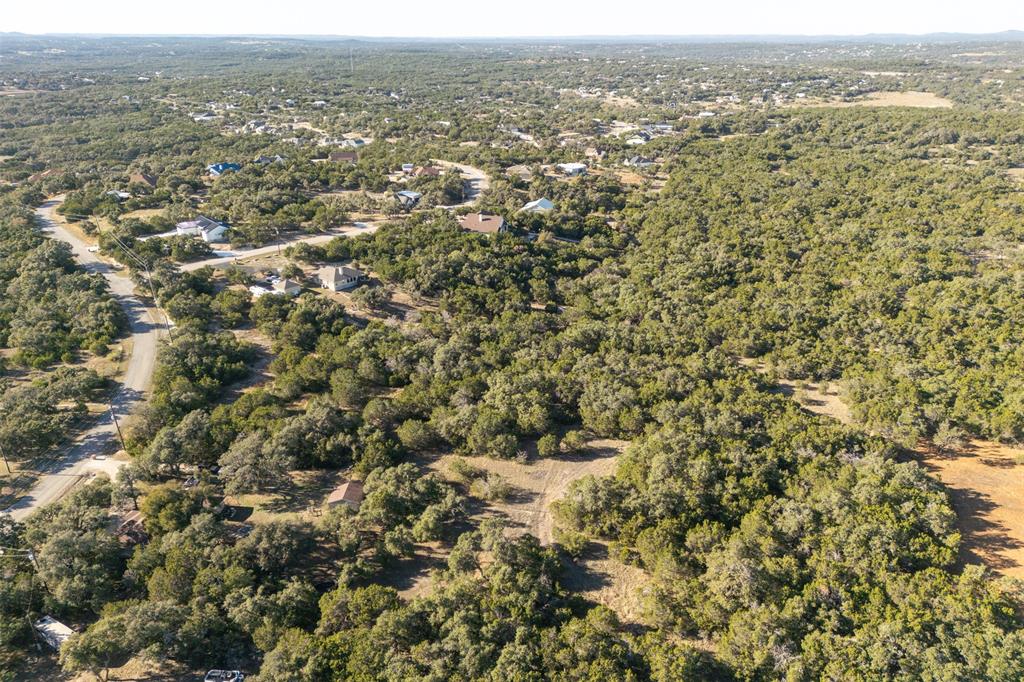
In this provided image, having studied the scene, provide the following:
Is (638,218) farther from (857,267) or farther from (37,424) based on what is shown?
(37,424)

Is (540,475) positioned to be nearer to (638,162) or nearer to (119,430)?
(119,430)

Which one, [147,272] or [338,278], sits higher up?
[147,272]

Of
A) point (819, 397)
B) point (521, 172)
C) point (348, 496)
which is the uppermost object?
point (521, 172)

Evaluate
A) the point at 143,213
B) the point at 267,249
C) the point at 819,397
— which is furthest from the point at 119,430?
the point at 143,213

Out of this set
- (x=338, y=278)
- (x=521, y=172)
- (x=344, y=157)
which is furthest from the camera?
(x=344, y=157)

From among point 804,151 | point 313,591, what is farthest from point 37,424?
point 804,151

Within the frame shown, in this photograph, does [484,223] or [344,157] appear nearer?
[484,223]

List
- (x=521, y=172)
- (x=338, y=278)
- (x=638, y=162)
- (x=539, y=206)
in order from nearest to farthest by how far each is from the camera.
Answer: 1. (x=338, y=278)
2. (x=539, y=206)
3. (x=521, y=172)
4. (x=638, y=162)
